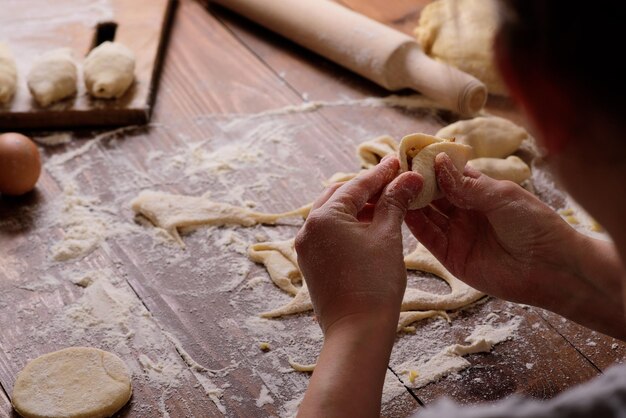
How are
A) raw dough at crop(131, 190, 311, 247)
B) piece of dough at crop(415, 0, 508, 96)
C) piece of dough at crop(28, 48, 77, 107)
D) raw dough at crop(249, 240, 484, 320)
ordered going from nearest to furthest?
1. raw dough at crop(249, 240, 484, 320)
2. raw dough at crop(131, 190, 311, 247)
3. piece of dough at crop(28, 48, 77, 107)
4. piece of dough at crop(415, 0, 508, 96)

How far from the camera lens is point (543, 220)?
4.39 ft

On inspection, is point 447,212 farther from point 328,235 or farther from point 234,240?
point 234,240

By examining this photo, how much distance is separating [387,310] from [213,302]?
0.50 meters

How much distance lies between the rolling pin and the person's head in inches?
54.5

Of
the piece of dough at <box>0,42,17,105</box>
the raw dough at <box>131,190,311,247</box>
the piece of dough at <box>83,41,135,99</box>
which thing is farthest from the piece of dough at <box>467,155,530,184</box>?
the piece of dough at <box>0,42,17,105</box>

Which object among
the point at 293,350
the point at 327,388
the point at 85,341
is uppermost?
the point at 327,388

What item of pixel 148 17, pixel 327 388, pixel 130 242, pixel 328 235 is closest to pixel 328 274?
pixel 328 235

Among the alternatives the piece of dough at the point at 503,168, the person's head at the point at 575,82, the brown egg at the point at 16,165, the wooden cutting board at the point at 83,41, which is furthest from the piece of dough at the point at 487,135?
the person's head at the point at 575,82

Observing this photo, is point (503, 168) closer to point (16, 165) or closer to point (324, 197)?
point (324, 197)

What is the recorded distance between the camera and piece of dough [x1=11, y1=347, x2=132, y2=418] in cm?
134

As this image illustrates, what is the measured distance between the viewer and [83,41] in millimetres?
2320

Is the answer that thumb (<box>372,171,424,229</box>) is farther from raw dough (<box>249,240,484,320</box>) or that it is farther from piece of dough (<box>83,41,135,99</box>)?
piece of dough (<box>83,41,135,99</box>)

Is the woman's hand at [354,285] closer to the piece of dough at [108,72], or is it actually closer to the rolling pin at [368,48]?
the rolling pin at [368,48]

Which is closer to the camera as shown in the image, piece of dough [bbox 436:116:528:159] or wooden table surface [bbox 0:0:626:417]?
wooden table surface [bbox 0:0:626:417]
